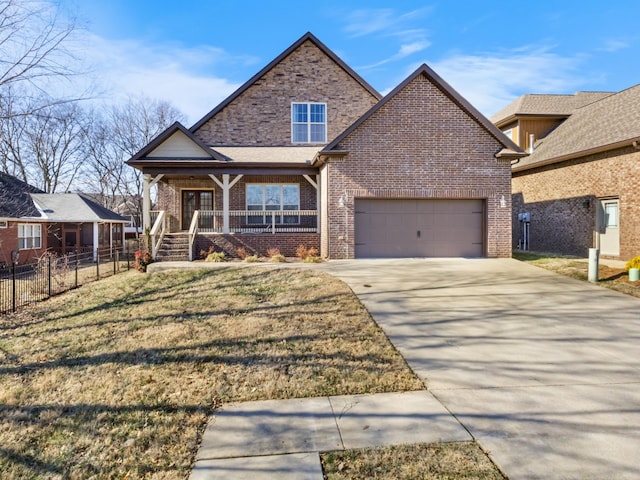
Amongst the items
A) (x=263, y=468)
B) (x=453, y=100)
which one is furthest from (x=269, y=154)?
(x=263, y=468)

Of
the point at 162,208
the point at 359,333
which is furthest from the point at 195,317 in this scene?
the point at 162,208

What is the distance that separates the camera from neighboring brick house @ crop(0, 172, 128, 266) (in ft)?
65.8

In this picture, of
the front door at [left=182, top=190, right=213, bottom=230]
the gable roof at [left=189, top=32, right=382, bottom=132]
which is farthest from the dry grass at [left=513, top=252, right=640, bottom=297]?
the front door at [left=182, top=190, right=213, bottom=230]

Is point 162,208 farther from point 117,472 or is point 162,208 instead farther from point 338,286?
point 117,472

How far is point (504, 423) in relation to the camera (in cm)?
362

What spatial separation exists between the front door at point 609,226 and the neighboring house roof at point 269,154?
1167 centimetres

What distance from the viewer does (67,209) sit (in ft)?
83.6

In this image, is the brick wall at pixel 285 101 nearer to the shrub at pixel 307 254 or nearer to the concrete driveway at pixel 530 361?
the shrub at pixel 307 254

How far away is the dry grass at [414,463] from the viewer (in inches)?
115

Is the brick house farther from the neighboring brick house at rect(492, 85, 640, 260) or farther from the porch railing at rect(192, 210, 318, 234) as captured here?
the neighboring brick house at rect(492, 85, 640, 260)

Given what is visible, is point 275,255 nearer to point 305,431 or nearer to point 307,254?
point 307,254

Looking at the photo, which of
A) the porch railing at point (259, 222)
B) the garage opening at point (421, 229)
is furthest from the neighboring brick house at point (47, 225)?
the garage opening at point (421, 229)

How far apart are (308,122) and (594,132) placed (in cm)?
1221

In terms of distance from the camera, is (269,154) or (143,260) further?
(269,154)
